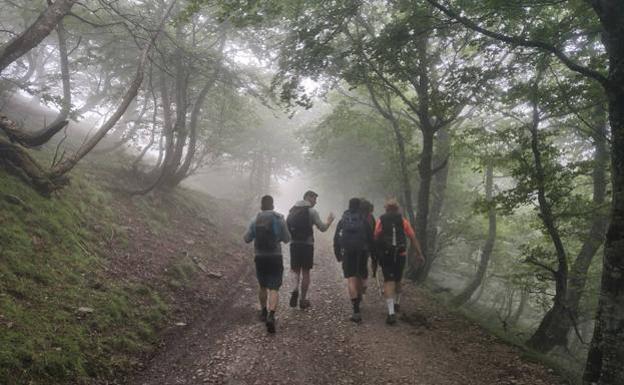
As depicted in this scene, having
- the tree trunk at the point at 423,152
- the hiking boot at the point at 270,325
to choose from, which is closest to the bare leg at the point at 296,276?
the hiking boot at the point at 270,325

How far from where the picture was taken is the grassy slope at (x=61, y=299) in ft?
16.0

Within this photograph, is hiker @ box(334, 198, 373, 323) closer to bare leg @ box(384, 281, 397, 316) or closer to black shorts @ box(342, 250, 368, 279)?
black shorts @ box(342, 250, 368, 279)

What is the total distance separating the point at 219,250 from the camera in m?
14.2

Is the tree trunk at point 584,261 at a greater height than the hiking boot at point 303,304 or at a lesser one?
greater

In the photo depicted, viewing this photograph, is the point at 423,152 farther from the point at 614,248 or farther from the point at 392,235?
the point at 614,248

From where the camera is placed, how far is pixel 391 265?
858cm

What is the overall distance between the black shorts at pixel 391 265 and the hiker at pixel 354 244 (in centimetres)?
45

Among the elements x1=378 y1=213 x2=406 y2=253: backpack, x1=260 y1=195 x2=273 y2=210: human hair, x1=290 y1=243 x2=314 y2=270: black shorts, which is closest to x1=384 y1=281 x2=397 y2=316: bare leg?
x1=378 y1=213 x2=406 y2=253: backpack

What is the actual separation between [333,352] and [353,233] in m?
2.76

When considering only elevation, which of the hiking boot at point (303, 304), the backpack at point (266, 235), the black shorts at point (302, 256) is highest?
the backpack at point (266, 235)

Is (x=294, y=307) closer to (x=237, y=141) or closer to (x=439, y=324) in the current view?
(x=439, y=324)

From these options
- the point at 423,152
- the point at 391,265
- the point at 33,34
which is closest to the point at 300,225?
the point at 391,265

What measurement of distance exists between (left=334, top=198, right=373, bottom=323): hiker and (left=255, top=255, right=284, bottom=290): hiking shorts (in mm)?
1687

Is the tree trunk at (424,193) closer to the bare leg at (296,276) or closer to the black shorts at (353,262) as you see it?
the black shorts at (353,262)
